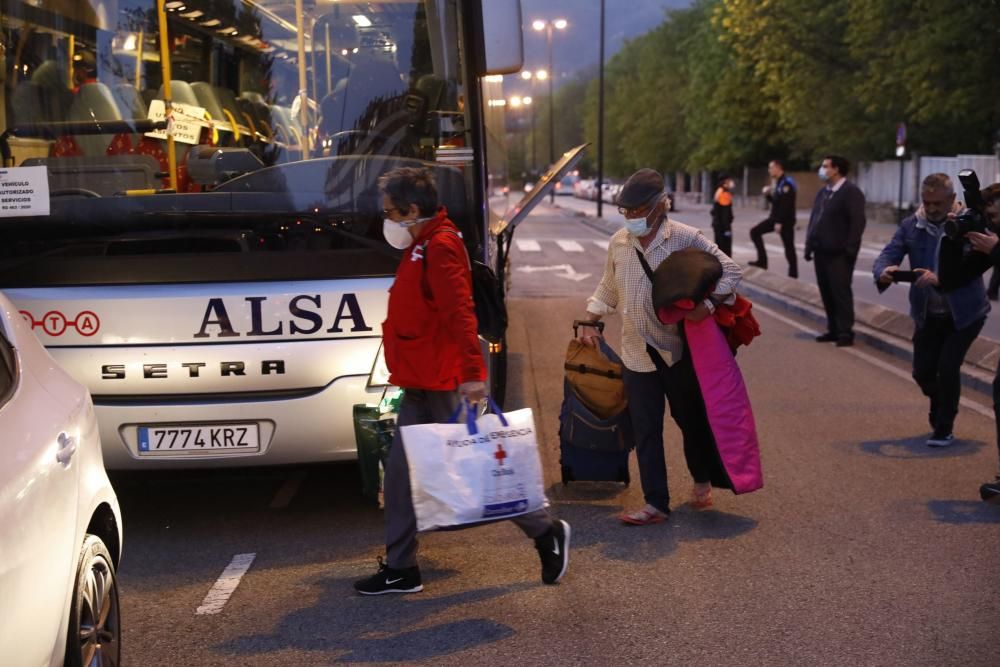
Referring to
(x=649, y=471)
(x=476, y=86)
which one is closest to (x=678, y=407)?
(x=649, y=471)

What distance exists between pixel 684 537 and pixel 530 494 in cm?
133

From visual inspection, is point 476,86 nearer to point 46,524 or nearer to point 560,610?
point 560,610


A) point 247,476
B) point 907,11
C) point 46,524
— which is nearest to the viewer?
point 46,524

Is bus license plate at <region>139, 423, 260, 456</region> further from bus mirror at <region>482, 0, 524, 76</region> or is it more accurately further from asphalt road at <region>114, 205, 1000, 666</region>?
bus mirror at <region>482, 0, 524, 76</region>

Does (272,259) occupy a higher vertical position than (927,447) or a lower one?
higher

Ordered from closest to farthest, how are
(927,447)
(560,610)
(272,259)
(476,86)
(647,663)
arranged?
1. (647,663)
2. (560,610)
3. (272,259)
4. (476,86)
5. (927,447)

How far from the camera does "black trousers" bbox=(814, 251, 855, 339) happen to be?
12.6 meters

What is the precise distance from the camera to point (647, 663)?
4.53 metres

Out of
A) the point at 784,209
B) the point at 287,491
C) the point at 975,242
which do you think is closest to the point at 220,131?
the point at 287,491

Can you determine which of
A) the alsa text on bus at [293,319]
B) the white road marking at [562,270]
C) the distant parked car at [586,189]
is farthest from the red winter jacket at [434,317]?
the distant parked car at [586,189]

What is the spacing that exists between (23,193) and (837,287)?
8.76 m

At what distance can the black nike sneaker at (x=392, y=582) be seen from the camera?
5.26m

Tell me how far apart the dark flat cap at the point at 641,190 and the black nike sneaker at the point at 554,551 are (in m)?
1.63

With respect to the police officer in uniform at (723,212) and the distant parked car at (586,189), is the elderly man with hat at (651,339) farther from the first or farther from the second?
the distant parked car at (586,189)
